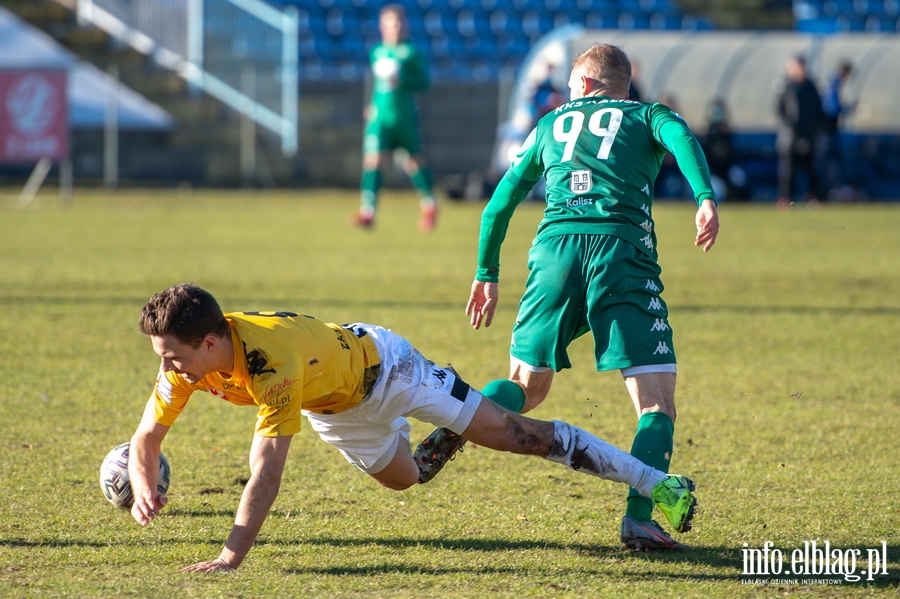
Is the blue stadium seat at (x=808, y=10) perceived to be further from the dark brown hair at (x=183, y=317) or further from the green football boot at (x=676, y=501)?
the dark brown hair at (x=183, y=317)

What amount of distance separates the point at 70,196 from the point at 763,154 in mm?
12273

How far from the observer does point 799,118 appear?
64.0 ft

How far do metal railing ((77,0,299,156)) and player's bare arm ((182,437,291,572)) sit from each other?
2150cm

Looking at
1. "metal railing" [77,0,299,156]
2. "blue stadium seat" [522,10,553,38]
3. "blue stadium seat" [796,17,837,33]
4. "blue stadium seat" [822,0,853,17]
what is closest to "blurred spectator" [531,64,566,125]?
"metal railing" [77,0,299,156]

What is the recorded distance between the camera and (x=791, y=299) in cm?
1001

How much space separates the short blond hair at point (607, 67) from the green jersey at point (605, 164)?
0.07 meters

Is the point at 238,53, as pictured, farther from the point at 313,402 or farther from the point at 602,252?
the point at 313,402

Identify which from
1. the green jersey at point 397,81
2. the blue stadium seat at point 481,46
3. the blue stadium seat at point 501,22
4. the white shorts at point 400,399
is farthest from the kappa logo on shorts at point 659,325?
the blue stadium seat at point 501,22

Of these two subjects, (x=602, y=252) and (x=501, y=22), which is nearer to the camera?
(x=602, y=252)

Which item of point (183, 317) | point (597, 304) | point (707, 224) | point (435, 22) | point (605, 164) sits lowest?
point (435, 22)

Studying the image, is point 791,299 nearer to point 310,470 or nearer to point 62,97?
point 310,470

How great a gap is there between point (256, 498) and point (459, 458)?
1.85m

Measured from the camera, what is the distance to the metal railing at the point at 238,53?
24.4m

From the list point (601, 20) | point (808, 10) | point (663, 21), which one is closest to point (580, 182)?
point (601, 20)
